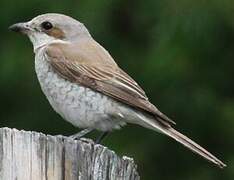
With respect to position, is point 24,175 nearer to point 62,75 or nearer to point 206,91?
point 62,75

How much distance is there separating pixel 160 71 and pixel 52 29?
2531mm

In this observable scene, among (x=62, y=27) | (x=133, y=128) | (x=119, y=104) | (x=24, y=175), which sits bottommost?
(x=24, y=175)

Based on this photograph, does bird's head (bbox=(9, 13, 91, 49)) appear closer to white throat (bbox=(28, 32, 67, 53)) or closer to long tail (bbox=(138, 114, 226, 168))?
white throat (bbox=(28, 32, 67, 53))

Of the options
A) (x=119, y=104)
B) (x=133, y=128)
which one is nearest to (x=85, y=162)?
(x=119, y=104)

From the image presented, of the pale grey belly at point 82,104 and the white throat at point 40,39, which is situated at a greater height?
the white throat at point 40,39

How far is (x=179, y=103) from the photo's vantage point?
31.0ft

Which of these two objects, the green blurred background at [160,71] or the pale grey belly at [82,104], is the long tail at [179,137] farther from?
the green blurred background at [160,71]

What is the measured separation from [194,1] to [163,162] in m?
1.58

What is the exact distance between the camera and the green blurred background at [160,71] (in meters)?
9.10

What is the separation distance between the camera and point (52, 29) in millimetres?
6809

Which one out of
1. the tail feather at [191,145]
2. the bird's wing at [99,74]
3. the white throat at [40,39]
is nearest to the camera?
the tail feather at [191,145]

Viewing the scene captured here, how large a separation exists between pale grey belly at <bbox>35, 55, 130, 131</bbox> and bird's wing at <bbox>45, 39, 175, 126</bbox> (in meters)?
0.05

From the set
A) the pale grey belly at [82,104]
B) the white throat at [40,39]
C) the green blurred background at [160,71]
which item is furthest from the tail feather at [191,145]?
the green blurred background at [160,71]

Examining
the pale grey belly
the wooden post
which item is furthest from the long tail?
the wooden post
